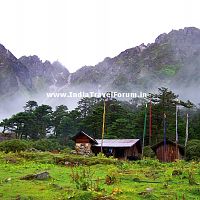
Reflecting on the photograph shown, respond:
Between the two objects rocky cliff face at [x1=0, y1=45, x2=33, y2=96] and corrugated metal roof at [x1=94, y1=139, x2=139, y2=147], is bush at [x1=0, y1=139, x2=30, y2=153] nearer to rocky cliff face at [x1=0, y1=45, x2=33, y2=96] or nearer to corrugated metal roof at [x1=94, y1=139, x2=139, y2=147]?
corrugated metal roof at [x1=94, y1=139, x2=139, y2=147]

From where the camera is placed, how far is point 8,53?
187 m

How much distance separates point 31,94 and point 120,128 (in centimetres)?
14795

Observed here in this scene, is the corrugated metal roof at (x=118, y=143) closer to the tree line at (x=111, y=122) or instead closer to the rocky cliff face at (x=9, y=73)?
the tree line at (x=111, y=122)

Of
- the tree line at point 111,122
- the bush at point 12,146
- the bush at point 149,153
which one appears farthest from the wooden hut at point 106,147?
the tree line at point 111,122

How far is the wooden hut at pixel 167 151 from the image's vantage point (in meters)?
42.3

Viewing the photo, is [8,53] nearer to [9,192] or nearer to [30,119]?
[30,119]

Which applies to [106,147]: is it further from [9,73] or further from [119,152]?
[9,73]

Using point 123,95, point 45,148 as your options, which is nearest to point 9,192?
point 45,148

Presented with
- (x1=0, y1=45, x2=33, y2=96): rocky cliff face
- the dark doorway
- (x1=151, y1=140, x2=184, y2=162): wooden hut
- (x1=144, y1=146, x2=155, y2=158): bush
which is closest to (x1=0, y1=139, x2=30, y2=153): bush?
the dark doorway

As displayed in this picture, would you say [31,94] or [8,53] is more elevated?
[8,53]

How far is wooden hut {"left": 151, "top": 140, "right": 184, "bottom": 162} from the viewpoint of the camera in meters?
42.3

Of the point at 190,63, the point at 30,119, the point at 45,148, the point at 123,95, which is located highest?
the point at 190,63

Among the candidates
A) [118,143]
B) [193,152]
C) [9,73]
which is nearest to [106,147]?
[118,143]

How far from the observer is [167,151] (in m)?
→ 42.7
